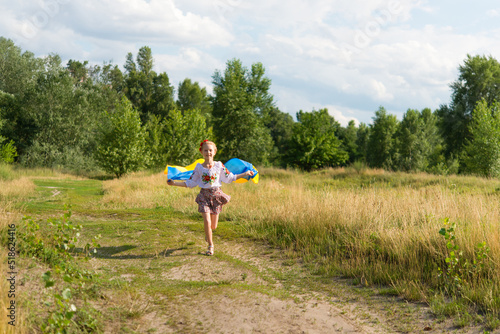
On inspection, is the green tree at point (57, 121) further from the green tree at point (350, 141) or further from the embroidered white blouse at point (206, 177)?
the green tree at point (350, 141)

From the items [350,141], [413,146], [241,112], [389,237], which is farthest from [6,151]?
[350,141]

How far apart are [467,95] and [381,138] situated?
1733cm

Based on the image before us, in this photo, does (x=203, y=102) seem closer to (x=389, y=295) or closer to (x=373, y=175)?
(x=373, y=175)

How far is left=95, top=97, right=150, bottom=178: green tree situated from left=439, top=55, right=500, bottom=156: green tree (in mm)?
32519

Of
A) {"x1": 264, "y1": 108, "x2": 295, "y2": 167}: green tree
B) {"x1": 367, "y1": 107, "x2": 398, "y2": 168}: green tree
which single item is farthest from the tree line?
{"x1": 264, "y1": 108, "x2": 295, "y2": 167}: green tree

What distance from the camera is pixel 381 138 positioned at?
204 ft

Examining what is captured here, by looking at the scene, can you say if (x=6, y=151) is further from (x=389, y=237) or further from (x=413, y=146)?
(x=413, y=146)

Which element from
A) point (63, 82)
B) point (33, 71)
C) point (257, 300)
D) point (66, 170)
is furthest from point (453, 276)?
point (33, 71)

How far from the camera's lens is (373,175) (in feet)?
113

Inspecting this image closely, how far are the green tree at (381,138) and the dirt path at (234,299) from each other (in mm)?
56123

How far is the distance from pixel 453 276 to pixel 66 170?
43.7 m

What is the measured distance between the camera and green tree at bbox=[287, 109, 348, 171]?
196 ft

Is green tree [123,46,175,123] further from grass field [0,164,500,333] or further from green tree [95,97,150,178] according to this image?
grass field [0,164,500,333]

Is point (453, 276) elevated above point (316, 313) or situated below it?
above
